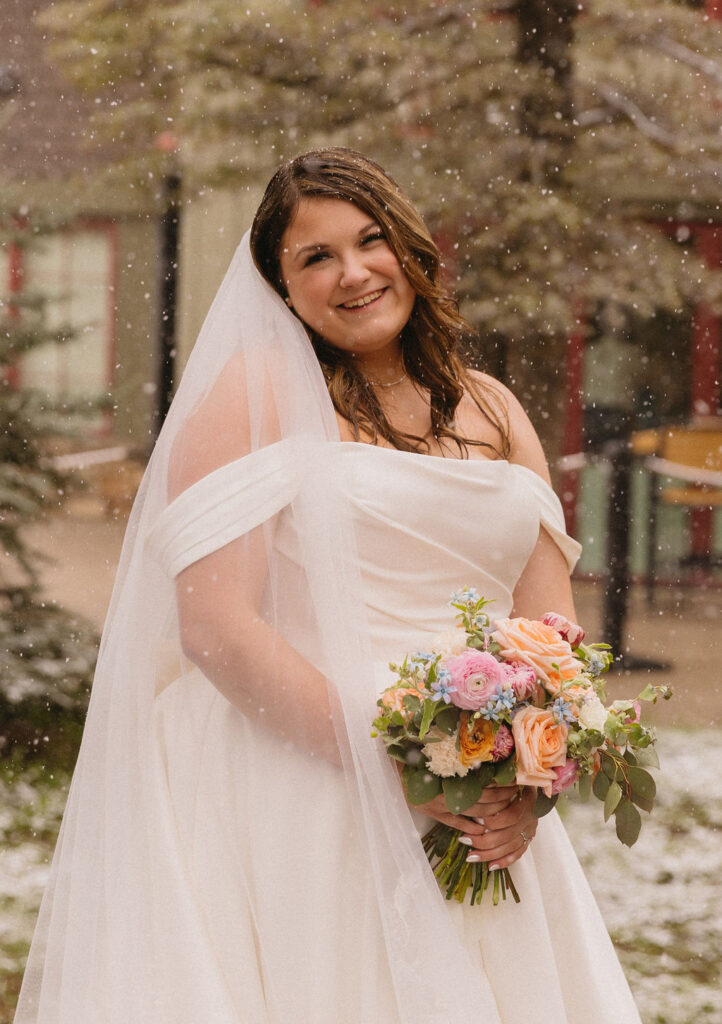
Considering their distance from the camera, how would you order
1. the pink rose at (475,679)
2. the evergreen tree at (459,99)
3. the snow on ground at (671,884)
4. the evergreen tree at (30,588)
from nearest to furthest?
1. the pink rose at (475,679)
2. the snow on ground at (671,884)
3. the evergreen tree at (30,588)
4. the evergreen tree at (459,99)

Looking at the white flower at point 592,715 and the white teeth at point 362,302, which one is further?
the white teeth at point 362,302

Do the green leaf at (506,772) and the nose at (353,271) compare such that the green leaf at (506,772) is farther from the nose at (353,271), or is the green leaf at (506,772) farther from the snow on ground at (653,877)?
the snow on ground at (653,877)

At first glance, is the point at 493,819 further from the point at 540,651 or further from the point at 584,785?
the point at 540,651

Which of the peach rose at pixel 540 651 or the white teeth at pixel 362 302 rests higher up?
the white teeth at pixel 362 302

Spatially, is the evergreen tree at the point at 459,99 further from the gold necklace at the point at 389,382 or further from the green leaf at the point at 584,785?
the green leaf at the point at 584,785

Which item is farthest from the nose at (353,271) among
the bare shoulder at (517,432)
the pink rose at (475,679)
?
the pink rose at (475,679)

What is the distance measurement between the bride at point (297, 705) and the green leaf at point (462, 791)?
0.06m

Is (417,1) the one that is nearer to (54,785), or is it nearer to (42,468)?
(42,468)

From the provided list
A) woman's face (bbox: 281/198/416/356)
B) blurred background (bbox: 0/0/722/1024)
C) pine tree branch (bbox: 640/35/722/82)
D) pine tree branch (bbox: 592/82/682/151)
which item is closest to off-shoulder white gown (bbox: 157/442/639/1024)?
woman's face (bbox: 281/198/416/356)

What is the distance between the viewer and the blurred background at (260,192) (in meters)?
5.31

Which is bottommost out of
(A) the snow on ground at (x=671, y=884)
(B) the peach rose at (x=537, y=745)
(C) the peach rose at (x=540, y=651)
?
(A) the snow on ground at (x=671, y=884)

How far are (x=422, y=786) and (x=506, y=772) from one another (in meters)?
0.12

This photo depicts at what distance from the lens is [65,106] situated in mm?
5637

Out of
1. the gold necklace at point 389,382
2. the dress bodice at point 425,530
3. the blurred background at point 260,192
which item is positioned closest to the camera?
the dress bodice at point 425,530
